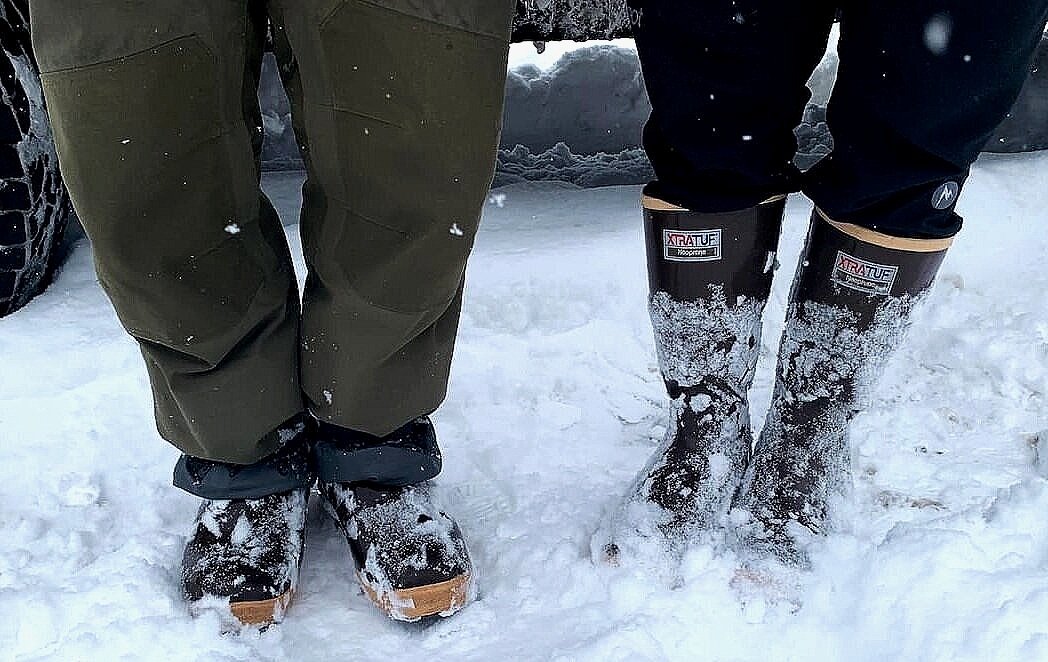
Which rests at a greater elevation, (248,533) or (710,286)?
(710,286)

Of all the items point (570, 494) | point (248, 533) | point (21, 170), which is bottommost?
point (570, 494)

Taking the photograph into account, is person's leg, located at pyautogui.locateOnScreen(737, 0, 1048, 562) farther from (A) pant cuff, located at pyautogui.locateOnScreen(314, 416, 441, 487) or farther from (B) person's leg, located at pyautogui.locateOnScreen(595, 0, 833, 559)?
(A) pant cuff, located at pyautogui.locateOnScreen(314, 416, 441, 487)

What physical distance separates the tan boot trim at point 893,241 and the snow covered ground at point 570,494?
32 cm

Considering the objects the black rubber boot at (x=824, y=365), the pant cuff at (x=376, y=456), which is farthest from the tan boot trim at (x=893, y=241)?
the pant cuff at (x=376, y=456)

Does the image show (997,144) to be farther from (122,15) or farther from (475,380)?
(122,15)

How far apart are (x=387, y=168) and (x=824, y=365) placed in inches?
19.4

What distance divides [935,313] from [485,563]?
2.93ft

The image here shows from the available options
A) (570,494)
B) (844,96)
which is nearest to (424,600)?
(570,494)

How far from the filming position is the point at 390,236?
0.77 m

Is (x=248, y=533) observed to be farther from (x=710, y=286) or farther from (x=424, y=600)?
(x=710, y=286)

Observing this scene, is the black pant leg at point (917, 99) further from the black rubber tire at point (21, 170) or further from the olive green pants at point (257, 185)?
the black rubber tire at point (21, 170)

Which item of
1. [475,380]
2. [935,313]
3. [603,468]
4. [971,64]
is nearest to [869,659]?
[603,468]

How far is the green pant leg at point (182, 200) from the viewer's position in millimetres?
660

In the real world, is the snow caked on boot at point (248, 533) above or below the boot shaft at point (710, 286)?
below
